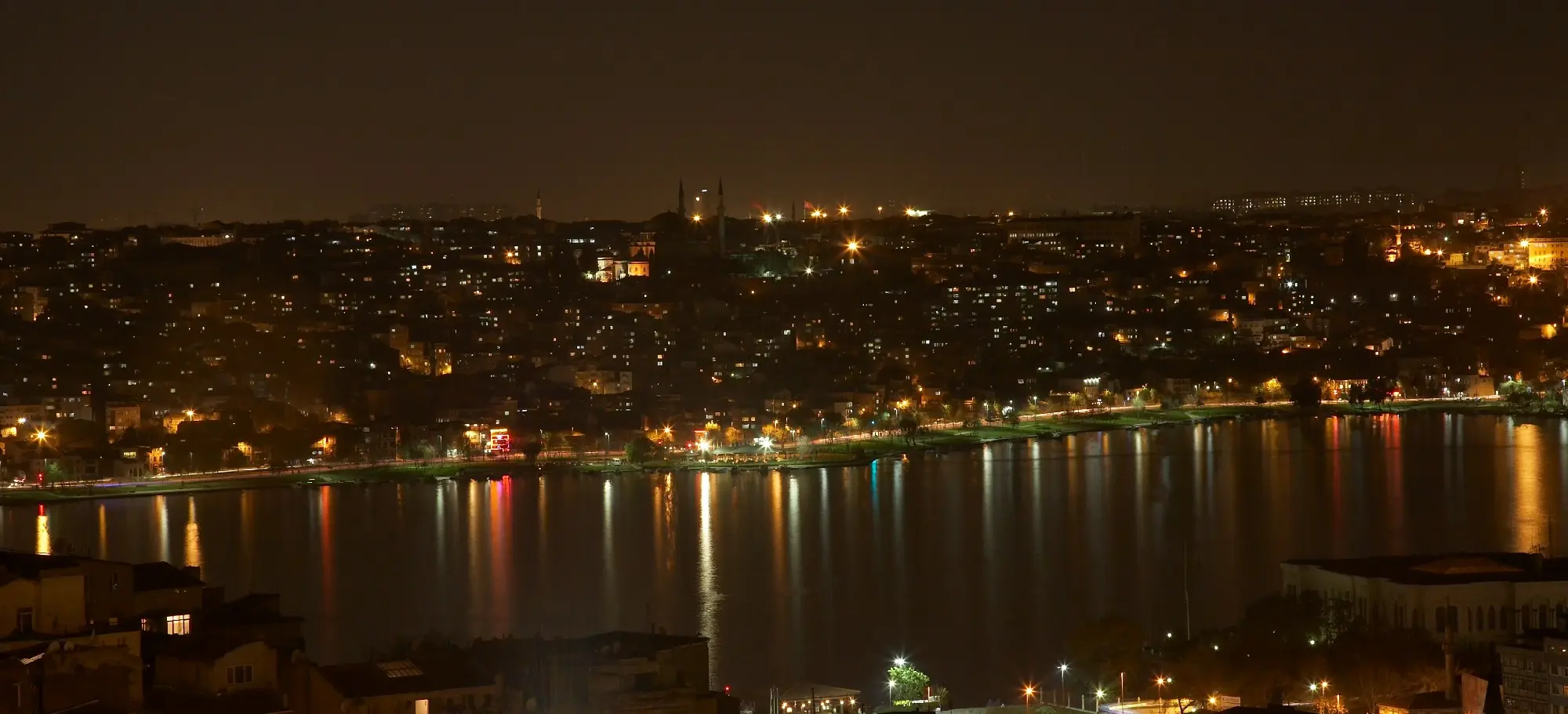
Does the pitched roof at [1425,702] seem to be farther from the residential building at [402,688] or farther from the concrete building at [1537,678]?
the residential building at [402,688]

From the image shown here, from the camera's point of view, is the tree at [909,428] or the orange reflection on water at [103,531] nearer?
the orange reflection on water at [103,531]

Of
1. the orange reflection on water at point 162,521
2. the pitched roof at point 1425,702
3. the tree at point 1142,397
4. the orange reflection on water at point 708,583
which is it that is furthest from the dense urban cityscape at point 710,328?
the pitched roof at point 1425,702

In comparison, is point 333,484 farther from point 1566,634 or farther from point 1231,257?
point 1231,257

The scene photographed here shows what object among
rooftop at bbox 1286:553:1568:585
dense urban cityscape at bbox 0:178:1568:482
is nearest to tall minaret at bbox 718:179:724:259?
dense urban cityscape at bbox 0:178:1568:482

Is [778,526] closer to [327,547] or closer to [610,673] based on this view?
[327,547]

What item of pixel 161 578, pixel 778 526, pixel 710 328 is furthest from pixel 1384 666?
pixel 710 328

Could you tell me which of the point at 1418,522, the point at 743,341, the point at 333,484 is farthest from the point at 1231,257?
the point at 1418,522
